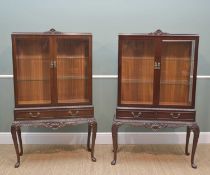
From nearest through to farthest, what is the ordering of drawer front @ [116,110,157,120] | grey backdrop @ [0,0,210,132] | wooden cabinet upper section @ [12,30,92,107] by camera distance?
1. wooden cabinet upper section @ [12,30,92,107]
2. drawer front @ [116,110,157,120]
3. grey backdrop @ [0,0,210,132]

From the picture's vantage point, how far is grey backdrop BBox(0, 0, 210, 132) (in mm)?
3582

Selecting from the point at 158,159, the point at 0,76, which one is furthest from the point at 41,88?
the point at 158,159

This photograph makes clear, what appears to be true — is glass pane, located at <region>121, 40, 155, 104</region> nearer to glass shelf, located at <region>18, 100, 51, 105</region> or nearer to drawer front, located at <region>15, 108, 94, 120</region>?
drawer front, located at <region>15, 108, 94, 120</region>

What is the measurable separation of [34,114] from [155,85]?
4.60 feet

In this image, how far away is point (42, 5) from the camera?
3570 millimetres

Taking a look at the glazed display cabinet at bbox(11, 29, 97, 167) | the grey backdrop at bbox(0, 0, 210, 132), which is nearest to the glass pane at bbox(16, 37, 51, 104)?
the glazed display cabinet at bbox(11, 29, 97, 167)

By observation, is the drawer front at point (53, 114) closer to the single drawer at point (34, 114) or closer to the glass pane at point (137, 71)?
the single drawer at point (34, 114)

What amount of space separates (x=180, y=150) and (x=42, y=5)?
2542 millimetres

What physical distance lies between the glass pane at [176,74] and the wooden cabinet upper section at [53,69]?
0.85 meters

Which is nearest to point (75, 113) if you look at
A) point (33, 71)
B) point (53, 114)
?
point (53, 114)

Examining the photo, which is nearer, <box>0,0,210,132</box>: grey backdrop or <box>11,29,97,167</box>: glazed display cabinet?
<box>11,29,97,167</box>: glazed display cabinet

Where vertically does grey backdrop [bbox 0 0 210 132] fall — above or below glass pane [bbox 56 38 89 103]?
above

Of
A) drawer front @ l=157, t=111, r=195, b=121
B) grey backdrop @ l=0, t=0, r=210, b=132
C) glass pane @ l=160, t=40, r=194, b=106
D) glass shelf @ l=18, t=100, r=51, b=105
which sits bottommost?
drawer front @ l=157, t=111, r=195, b=121

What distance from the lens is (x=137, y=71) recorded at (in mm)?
3318
